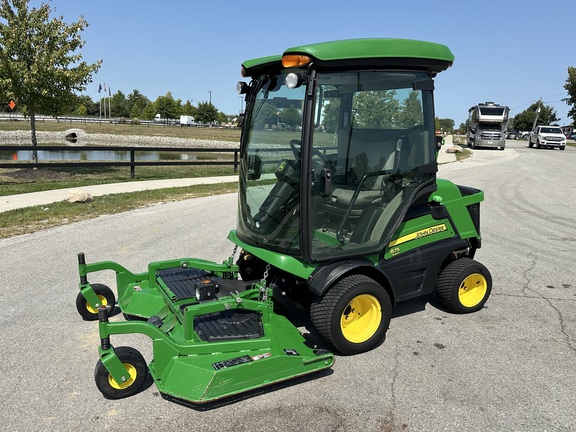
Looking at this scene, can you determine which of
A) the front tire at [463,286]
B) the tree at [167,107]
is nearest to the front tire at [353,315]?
the front tire at [463,286]

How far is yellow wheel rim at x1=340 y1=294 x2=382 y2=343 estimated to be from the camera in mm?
3654

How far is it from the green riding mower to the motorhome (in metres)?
28.7

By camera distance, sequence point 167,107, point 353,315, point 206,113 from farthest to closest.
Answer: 1. point 167,107
2. point 206,113
3. point 353,315

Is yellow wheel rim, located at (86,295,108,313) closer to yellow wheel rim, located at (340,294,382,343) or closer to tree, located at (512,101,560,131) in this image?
yellow wheel rim, located at (340,294,382,343)

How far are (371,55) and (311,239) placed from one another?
144cm

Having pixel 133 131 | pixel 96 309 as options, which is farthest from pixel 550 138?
pixel 133 131

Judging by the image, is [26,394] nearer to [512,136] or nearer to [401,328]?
[401,328]

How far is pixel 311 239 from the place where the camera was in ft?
11.4

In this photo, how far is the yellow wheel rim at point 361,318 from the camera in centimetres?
365

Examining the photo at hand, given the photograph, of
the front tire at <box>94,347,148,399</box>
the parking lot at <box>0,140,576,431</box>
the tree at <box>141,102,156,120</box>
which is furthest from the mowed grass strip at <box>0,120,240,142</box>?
the tree at <box>141,102,156,120</box>

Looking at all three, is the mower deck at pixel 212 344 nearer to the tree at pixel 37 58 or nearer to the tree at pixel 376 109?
the tree at pixel 376 109

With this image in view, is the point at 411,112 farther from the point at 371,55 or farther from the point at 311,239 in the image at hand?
the point at 311,239

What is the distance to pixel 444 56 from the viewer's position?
3820 mm

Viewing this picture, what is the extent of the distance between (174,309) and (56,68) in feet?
45.6
